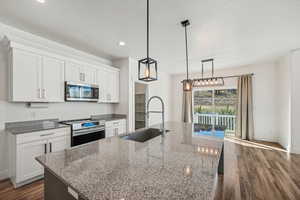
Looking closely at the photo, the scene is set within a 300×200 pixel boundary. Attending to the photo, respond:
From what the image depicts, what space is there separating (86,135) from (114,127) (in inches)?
31.8

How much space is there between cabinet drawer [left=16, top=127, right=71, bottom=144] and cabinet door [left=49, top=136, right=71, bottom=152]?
0.07m

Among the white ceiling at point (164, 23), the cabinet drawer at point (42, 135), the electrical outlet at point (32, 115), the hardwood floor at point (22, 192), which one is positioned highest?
the white ceiling at point (164, 23)

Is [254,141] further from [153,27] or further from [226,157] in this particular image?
[153,27]

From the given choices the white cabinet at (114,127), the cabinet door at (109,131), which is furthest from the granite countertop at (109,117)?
the cabinet door at (109,131)

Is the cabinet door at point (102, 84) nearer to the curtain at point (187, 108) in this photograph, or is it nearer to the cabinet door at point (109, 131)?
the cabinet door at point (109, 131)

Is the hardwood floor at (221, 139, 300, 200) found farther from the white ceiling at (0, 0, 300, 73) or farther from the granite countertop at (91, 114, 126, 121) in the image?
the granite countertop at (91, 114, 126, 121)

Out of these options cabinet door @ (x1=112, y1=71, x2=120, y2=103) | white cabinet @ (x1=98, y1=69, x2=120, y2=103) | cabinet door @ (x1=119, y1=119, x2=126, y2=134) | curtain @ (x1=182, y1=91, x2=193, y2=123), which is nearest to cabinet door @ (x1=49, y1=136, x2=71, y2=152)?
white cabinet @ (x1=98, y1=69, x2=120, y2=103)

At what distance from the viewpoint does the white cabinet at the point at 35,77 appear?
2283 mm

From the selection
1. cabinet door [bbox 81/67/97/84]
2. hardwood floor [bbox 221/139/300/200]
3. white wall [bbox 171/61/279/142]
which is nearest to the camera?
hardwood floor [bbox 221/139/300/200]

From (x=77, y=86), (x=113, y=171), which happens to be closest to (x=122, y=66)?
(x=77, y=86)

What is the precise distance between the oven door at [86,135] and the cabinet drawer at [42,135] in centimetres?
16

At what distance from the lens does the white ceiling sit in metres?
1.90

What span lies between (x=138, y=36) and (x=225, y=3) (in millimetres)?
1568

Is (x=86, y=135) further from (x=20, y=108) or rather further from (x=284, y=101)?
(x=284, y=101)
